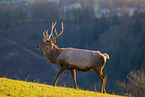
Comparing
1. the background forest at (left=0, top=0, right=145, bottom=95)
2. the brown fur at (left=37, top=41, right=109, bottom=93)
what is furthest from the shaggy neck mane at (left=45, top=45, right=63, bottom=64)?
the background forest at (left=0, top=0, right=145, bottom=95)

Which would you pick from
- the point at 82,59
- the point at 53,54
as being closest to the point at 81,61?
the point at 82,59

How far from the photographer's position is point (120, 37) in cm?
8556

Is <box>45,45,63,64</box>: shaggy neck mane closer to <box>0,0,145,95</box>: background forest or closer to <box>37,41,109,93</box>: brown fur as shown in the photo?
<box>37,41,109,93</box>: brown fur

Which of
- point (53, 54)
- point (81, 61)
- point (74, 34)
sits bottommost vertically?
point (74, 34)

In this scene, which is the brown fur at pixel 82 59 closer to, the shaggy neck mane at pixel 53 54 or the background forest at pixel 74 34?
the shaggy neck mane at pixel 53 54

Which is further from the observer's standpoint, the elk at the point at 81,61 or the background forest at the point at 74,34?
the background forest at the point at 74,34

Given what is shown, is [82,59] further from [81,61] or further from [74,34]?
[74,34]

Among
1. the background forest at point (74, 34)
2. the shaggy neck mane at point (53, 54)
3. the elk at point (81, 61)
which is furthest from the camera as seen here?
the background forest at point (74, 34)

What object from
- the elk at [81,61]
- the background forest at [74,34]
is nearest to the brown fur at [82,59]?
the elk at [81,61]

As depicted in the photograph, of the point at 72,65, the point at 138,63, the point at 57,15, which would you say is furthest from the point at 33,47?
the point at 72,65

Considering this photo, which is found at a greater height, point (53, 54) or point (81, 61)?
point (53, 54)

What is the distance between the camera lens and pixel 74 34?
99.4 metres

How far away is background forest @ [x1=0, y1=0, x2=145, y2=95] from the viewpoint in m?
72.7

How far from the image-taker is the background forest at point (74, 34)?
2862 inches
